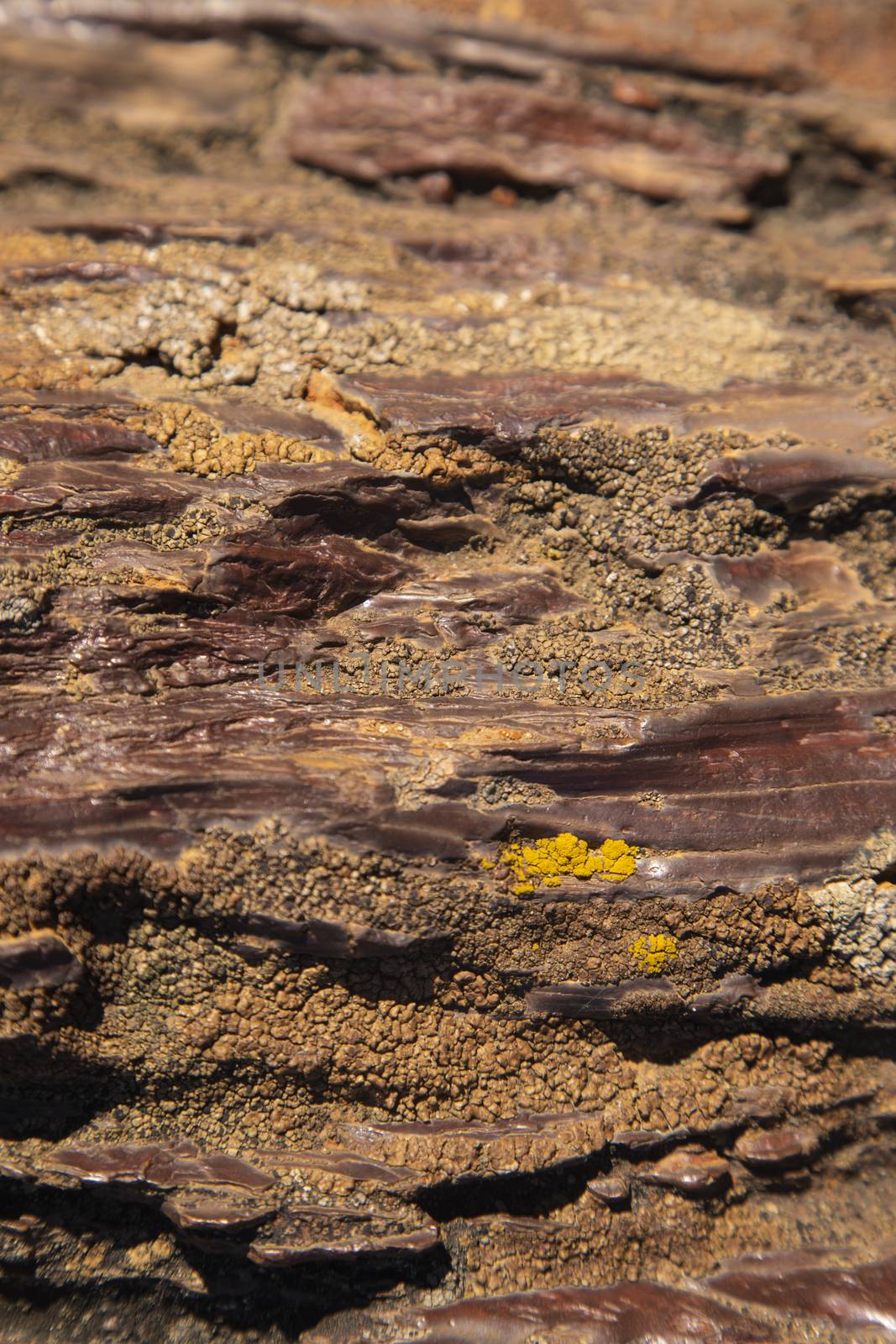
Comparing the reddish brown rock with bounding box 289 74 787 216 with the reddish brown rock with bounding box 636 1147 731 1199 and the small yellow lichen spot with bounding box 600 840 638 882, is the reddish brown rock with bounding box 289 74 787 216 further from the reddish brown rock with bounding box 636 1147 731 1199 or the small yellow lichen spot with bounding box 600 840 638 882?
the reddish brown rock with bounding box 636 1147 731 1199

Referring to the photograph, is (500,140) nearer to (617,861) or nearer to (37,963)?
(617,861)

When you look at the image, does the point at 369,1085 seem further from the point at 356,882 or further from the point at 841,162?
the point at 841,162

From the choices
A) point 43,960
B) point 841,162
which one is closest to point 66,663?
point 43,960

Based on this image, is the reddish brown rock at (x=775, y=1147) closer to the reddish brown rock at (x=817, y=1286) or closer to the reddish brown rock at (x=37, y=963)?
the reddish brown rock at (x=817, y=1286)

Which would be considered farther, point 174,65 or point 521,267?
point 174,65

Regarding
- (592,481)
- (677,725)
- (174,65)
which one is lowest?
(677,725)

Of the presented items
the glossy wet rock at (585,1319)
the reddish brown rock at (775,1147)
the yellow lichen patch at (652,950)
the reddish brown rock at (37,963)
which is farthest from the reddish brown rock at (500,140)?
the glossy wet rock at (585,1319)

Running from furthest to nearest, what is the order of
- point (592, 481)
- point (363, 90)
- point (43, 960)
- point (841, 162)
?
point (841, 162)
point (363, 90)
point (592, 481)
point (43, 960)

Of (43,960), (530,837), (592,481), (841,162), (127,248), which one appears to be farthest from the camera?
(841,162)
